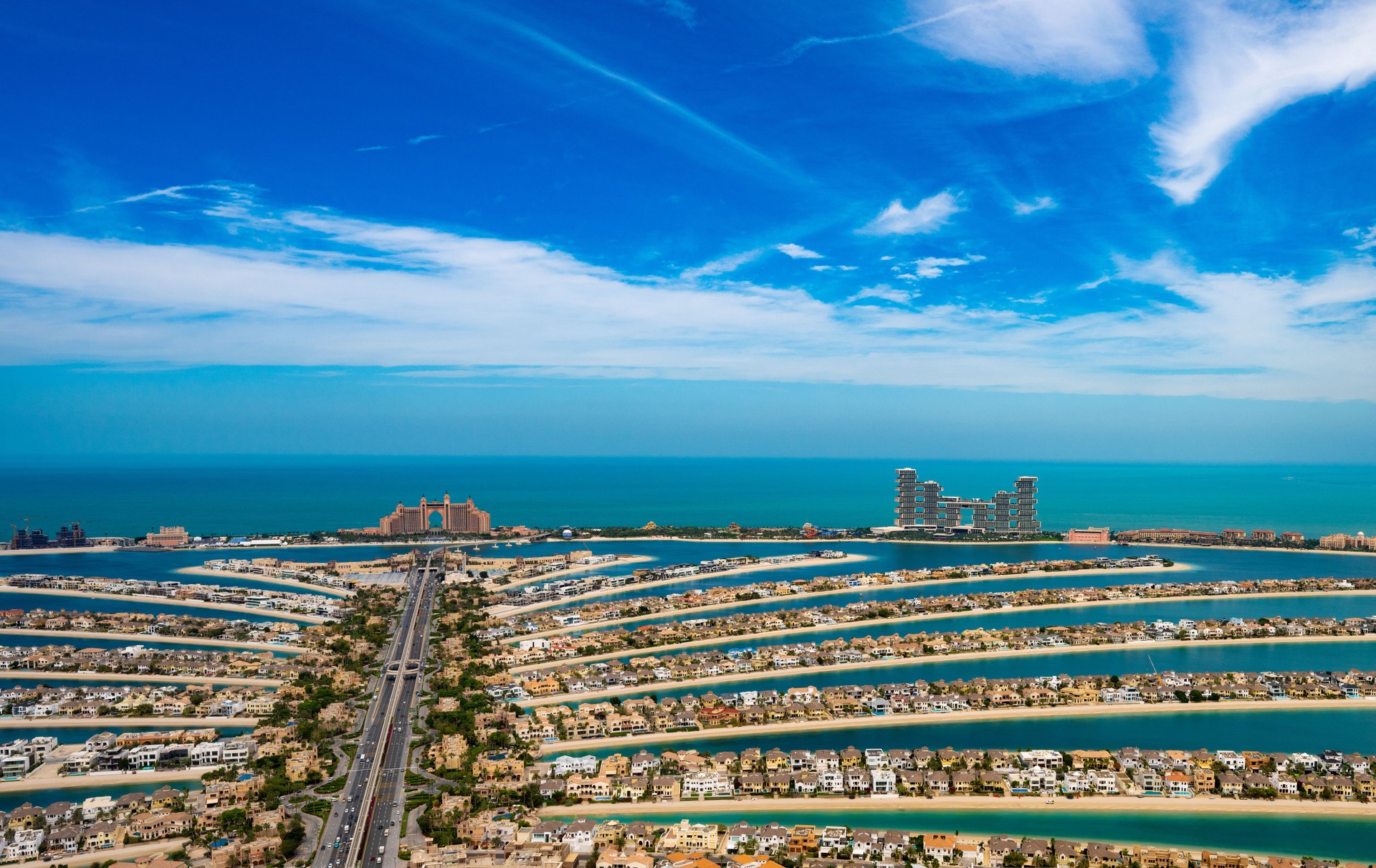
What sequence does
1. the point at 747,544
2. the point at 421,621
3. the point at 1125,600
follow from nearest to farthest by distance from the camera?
the point at 421,621
the point at 1125,600
the point at 747,544

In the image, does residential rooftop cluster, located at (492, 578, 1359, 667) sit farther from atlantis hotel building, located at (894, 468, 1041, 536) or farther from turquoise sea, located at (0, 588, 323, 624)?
atlantis hotel building, located at (894, 468, 1041, 536)

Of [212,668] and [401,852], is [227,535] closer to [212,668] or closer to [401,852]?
[212,668]

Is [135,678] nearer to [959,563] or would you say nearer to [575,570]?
[575,570]

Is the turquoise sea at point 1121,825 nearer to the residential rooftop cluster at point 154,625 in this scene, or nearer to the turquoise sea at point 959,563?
the turquoise sea at point 959,563

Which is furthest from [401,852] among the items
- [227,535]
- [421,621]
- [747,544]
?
[227,535]

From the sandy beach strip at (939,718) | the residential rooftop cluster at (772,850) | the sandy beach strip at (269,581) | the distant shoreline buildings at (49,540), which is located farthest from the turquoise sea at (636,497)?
the residential rooftop cluster at (772,850)
